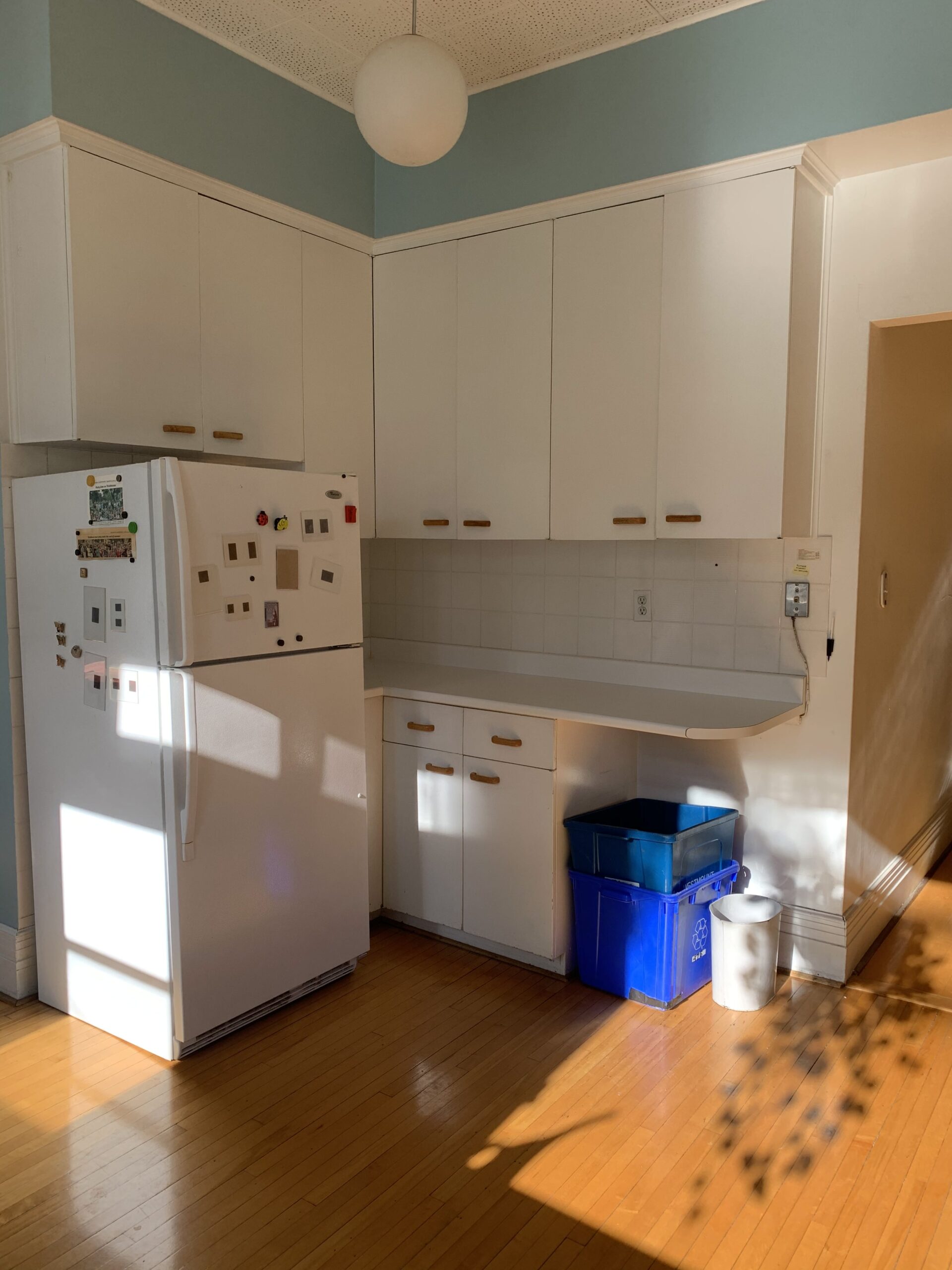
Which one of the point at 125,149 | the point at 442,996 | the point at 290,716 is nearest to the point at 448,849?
the point at 442,996

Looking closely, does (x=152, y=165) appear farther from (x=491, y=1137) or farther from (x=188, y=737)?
(x=491, y=1137)

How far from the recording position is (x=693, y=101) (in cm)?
282

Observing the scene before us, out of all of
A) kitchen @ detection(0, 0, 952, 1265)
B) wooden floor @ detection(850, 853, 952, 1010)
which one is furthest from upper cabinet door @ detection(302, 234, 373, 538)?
wooden floor @ detection(850, 853, 952, 1010)

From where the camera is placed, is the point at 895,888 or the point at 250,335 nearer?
the point at 250,335

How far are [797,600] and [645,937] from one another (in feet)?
3.80

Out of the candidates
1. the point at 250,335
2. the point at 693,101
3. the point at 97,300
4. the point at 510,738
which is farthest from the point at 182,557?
the point at 693,101

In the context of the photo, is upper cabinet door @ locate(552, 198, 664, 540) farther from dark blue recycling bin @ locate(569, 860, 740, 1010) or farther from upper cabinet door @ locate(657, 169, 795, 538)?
dark blue recycling bin @ locate(569, 860, 740, 1010)

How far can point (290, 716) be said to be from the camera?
2.79 meters

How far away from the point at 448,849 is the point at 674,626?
Result: 3.63ft

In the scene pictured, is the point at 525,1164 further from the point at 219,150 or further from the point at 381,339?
the point at 219,150

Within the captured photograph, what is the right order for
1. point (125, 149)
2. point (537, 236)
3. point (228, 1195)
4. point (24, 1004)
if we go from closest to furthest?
point (228, 1195), point (125, 149), point (24, 1004), point (537, 236)

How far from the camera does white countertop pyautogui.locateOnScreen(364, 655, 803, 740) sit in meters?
2.74

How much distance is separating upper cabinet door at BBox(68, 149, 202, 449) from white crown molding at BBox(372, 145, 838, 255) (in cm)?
86

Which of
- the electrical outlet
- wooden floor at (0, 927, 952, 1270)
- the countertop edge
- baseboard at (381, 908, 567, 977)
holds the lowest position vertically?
wooden floor at (0, 927, 952, 1270)
